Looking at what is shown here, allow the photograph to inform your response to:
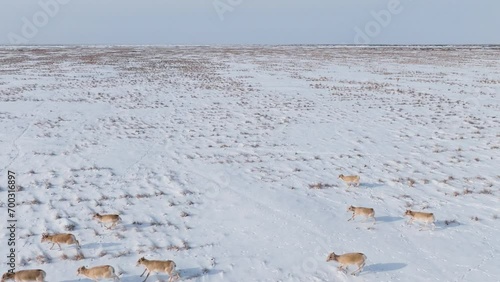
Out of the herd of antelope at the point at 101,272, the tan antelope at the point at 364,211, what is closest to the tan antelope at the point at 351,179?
the tan antelope at the point at 364,211

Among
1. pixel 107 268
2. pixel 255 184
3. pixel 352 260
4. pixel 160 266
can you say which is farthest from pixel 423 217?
pixel 107 268

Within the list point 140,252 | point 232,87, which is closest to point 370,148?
point 140,252

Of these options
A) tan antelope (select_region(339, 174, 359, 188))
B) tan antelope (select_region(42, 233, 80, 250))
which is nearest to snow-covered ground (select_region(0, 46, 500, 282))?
tan antelope (select_region(42, 233, 80, 250))

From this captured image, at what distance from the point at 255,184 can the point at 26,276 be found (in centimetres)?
727

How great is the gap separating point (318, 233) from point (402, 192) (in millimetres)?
3869

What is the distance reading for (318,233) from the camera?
1017 centimetres

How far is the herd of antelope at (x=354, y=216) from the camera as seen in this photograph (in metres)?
8.20

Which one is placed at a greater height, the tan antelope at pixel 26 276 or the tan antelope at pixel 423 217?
the tan antelope at pixel 423 217

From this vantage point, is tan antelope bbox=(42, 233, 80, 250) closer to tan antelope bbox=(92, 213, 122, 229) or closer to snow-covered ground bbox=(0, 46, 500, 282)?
snow-covered ground bbox=(0, 46, 500, 282)

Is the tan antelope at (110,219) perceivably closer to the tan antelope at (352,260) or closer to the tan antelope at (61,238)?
the tan antelope at (61,238)

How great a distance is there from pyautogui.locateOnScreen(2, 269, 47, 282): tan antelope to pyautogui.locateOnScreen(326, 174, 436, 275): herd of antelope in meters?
5.45

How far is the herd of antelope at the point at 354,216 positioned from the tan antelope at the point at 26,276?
545 cm

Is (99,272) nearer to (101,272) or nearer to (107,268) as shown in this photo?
(101,272)

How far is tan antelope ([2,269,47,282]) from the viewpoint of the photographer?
7695 millimetres
